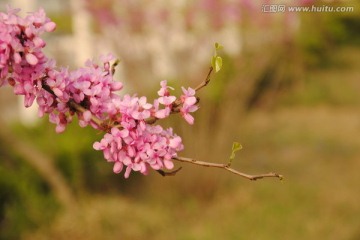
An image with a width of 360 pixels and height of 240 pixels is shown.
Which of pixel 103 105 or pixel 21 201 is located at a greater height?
pixel 21 201

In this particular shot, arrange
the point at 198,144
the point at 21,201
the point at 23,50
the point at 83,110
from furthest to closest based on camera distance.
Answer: the point at 198,144
the point at 21,201
the point at 83,110
the point at 23,50

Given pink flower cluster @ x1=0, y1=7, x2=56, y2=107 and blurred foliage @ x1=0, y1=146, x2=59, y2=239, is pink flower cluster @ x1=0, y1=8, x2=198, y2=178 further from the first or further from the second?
blurred foliage @ x1=0, y1=146, x2=59, y2=239

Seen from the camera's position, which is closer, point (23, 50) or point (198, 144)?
point (23, 50)

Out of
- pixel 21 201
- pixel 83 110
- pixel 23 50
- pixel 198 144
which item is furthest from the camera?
pixel 198 144

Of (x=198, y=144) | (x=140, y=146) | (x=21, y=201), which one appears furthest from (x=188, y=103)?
(x=198, y=144)

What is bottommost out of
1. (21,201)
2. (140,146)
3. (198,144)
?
(140,146)

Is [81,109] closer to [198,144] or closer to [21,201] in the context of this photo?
[21,201]

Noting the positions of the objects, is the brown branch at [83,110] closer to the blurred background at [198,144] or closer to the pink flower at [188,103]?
the pink flower at [188,103]
